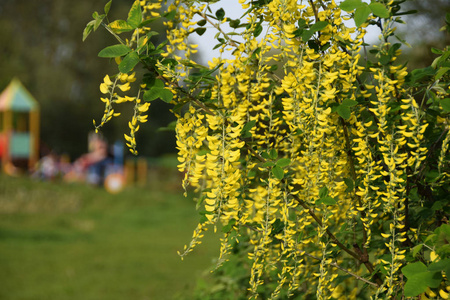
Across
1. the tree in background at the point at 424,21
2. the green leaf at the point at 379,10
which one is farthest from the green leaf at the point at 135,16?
the tree in background at the point at 424,21

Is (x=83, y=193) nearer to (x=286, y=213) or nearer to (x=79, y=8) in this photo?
(x=286, y=213)

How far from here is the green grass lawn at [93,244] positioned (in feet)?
21.9

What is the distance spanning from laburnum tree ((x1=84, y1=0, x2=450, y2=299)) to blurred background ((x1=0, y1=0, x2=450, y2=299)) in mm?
387

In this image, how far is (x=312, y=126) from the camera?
210 cm

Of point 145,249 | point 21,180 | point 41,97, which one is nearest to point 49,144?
point 41,97

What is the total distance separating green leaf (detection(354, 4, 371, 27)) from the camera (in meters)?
1.82

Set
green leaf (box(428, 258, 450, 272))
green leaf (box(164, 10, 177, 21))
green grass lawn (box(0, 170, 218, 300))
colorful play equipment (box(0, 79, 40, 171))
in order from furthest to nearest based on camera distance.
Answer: colorful play equipment (box(0, 79, 40, 171)) → green grass lawn (box(0, 170, 218, 300)) → green leaf (box(164, 10, 177, 21)) → green leaf (box(428, 258, 450, 272))

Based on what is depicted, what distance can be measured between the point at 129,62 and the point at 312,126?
737mm

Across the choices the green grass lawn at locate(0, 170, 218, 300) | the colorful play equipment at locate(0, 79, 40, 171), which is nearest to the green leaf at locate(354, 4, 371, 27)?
the green grass lawn at locate(0, 170, 218, 300)

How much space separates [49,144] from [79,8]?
346 inches

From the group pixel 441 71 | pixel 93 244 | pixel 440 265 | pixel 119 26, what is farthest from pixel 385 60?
pixel 93 244

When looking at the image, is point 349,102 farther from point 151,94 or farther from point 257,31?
point 151,94

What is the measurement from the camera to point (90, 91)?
102 ft

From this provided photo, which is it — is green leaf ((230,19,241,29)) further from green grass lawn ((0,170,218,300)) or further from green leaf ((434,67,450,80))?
green grass lawn ((0,170,218,300))
